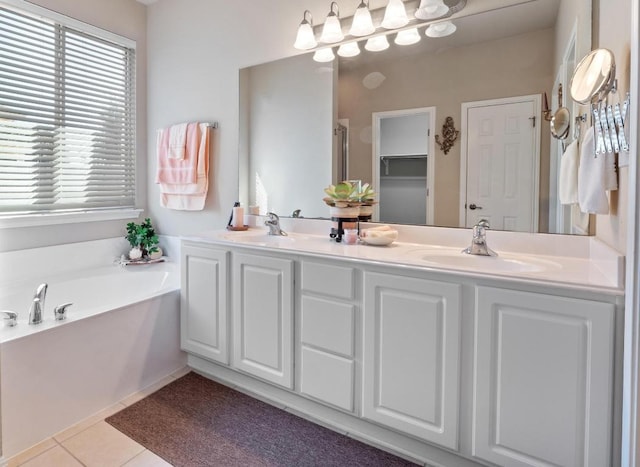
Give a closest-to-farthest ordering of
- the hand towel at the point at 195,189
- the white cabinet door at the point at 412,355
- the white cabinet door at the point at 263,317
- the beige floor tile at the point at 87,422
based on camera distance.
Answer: the white cabinet door at the point at 412,355 < the beige floor tile at the point at 87,422 < the white cabinet door at the point at 263,317 < the hand towel at the point at 195,189

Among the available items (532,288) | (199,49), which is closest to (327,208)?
(532,288)

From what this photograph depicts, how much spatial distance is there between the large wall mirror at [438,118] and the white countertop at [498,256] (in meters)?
0.08

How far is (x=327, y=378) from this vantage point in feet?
5.68

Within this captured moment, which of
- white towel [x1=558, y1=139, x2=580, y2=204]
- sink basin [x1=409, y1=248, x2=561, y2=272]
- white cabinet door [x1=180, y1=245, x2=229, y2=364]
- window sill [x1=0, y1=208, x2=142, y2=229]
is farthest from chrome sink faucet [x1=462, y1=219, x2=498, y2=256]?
window sill [x1=0, y1=208, x2=142, y2=229]

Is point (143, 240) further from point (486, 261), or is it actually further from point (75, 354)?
point (486, 261)

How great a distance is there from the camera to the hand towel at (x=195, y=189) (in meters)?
2.76

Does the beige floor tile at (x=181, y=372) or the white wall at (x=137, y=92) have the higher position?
the white wall at (x=137, y=92)

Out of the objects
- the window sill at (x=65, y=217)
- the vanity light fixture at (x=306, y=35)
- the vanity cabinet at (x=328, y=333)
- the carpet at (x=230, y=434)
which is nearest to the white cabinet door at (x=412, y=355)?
the vanity cabinet at (x=328, y=333)

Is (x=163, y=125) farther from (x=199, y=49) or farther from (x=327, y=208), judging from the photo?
(x=327, y=208)

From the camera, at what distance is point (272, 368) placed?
1.93 metres

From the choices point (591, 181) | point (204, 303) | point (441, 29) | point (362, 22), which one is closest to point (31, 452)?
point (204, 303)

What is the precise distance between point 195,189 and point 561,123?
2288 mm

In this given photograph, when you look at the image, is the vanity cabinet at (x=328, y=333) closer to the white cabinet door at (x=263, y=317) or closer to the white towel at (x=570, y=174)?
the white cabinet door at (x=263, y=317)

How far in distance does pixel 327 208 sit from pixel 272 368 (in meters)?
0.96
